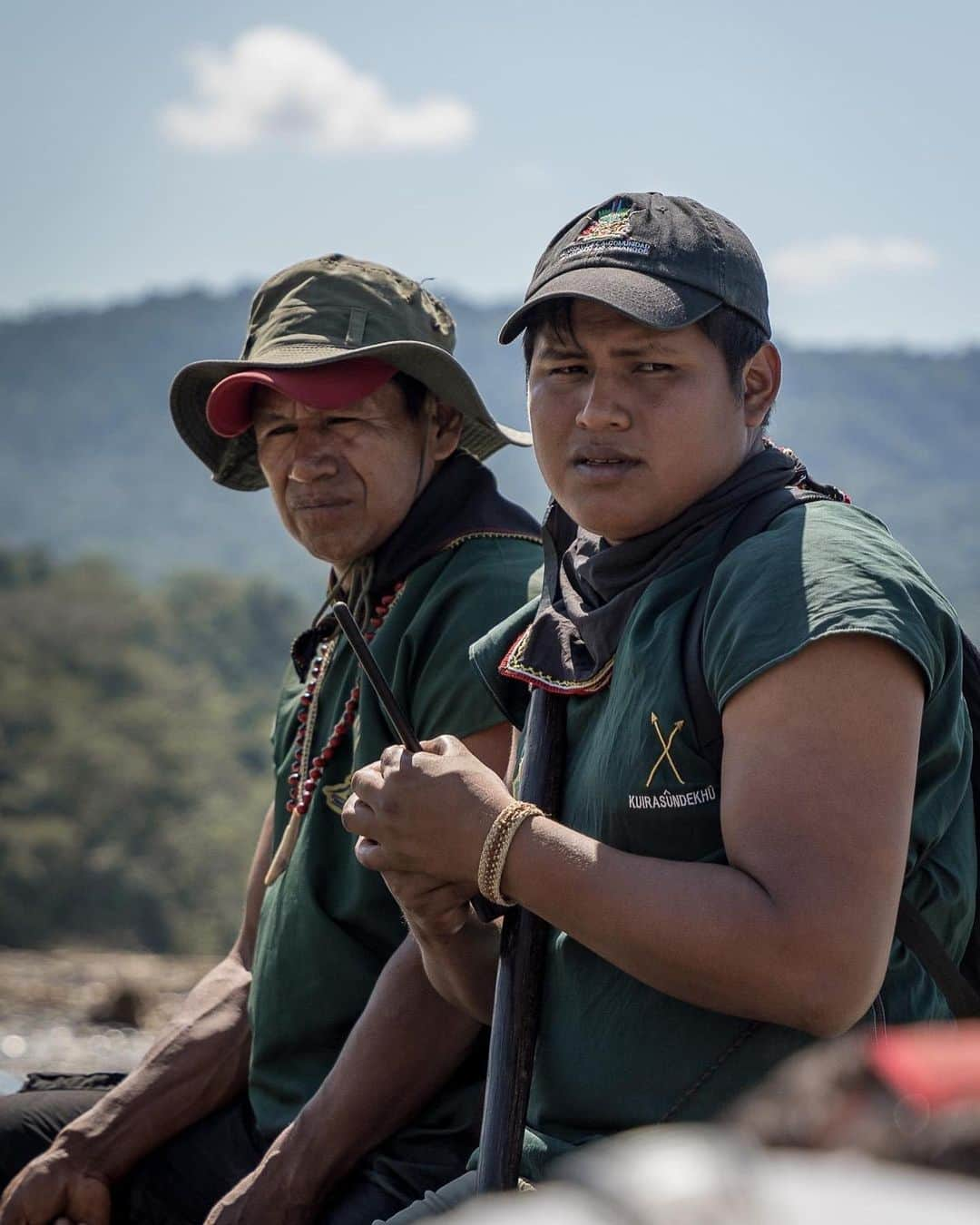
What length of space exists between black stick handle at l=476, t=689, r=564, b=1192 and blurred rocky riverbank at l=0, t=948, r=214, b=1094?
169 cm

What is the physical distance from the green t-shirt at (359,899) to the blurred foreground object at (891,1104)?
1992 millimetres

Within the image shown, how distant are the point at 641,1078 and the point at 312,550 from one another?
1640 millimetres

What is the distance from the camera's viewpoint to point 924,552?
232 ft

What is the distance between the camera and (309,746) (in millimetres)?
3246

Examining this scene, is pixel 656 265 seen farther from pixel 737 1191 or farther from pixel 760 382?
pixel 737 1191

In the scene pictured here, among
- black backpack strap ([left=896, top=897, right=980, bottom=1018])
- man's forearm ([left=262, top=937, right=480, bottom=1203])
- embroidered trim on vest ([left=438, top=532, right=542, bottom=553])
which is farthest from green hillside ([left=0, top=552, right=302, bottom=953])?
black backpack strap ([left=896, top=897, right=980, bottom=1018])

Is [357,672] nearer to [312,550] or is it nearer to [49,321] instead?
[312,550]

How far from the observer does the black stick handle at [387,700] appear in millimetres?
2232

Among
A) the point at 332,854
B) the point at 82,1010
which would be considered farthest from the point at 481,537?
the point at 82,1010

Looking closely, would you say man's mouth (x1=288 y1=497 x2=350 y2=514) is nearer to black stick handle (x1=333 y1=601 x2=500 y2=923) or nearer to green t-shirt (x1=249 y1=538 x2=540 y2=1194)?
green t-shirt (x1=249 y1=538 x2=540 y2=1194)

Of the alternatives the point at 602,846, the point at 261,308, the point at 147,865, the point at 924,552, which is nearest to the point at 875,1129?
the point at 602,846

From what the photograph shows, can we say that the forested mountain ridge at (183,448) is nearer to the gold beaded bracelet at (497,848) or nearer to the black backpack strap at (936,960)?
the black backpack strap at (936,960)

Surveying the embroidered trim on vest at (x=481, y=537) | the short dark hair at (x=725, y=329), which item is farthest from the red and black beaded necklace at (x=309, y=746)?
the short dark hair at (x=725, y=329)

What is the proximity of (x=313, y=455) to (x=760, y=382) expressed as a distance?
1.17 metres
